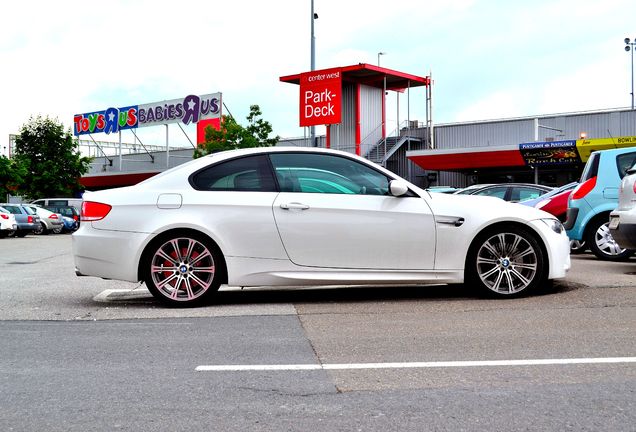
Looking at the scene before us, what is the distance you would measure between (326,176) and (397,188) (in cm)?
73

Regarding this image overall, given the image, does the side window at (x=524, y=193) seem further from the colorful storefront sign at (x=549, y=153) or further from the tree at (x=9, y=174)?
the tree at (x=9, y=174)

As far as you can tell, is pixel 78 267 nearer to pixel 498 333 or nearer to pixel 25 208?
pixel 498 333

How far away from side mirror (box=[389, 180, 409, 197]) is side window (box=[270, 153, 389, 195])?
13 centimetres

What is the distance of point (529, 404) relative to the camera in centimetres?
389

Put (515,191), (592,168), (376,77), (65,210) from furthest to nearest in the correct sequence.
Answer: (65,210) < (376,77) < (515,191) < (592,168)

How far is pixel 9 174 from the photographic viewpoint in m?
47.1

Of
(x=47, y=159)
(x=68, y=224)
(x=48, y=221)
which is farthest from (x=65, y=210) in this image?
(x=47, y=159)

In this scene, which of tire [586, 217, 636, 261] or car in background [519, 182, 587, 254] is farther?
car in background [519, 182, 587, 254]

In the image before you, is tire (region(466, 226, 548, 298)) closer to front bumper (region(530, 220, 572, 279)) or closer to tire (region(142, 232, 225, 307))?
front bumper (region(530, 220, 572, 279))

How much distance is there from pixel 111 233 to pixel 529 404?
4.86 meters

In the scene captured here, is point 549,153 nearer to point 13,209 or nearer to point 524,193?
point 524,193

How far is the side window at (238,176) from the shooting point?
303 inches

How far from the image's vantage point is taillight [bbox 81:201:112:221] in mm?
7617

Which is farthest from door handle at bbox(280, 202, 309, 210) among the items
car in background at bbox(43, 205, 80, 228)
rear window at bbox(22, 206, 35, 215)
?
car in background at bbox(43, 205, 80, 228)
